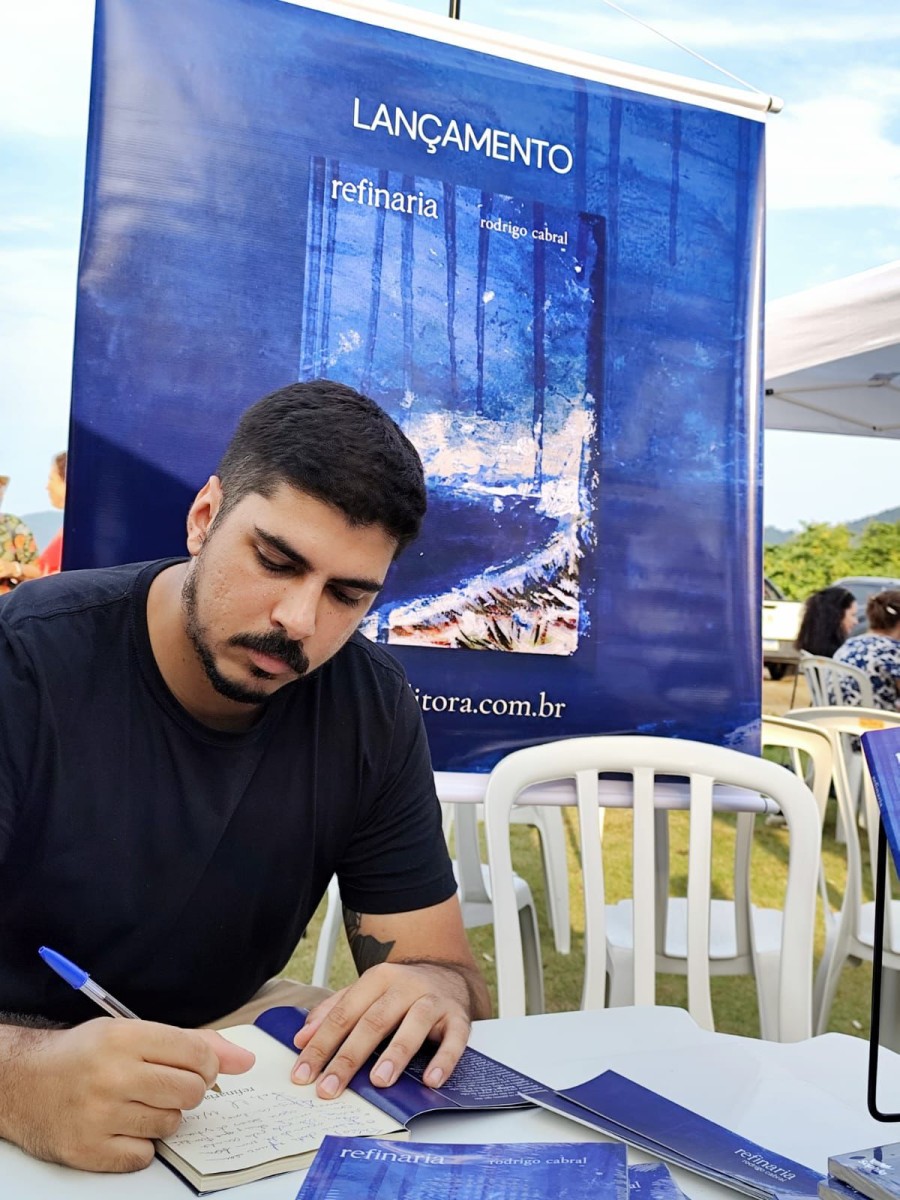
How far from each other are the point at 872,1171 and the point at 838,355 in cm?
415

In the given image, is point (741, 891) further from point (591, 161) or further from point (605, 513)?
point (591, 161)

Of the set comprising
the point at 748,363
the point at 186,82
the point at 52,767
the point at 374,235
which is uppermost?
the point at 186,82

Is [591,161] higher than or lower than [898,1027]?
higher

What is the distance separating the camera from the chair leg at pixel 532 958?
279 cm

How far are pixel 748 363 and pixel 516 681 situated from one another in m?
0.87

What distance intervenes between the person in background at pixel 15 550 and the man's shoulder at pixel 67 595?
231cm

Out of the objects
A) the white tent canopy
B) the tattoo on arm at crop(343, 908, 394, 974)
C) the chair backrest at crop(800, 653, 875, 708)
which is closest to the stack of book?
the tattoo on arm at crop(343, 908, 394, 974)

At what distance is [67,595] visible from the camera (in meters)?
1.39

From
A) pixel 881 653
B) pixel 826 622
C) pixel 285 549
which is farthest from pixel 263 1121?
pixel 826 622

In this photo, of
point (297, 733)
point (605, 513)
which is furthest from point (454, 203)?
point (297, 733)

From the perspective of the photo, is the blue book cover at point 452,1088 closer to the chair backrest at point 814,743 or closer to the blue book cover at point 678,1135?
the blue book cover at point 678,1135

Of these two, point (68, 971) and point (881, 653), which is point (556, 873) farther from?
point (68, 971)

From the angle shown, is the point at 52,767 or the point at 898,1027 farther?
the point at 898,1027

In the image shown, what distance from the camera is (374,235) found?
6.86 feet
